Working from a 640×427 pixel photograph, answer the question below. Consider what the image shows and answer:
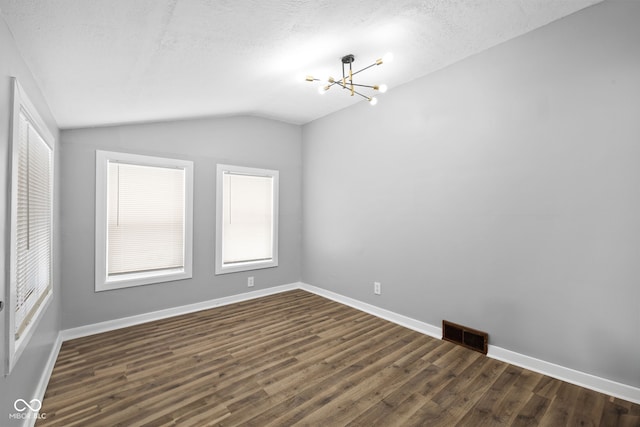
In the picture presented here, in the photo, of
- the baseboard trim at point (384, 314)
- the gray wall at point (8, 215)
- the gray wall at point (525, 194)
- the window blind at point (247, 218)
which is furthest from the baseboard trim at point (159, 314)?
the gray wall at point (525, 194)

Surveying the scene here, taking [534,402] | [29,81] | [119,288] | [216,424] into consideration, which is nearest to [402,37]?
[29,81]

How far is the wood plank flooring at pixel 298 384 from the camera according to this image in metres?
1.87

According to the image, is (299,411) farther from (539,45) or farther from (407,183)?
(539,45)

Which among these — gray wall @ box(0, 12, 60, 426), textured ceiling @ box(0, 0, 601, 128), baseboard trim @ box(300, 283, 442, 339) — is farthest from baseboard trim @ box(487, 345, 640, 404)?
gray wall @ box(0, 12, 60, 426)

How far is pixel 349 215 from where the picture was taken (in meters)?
4.11

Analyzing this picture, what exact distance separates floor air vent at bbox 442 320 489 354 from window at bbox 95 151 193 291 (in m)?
3.11

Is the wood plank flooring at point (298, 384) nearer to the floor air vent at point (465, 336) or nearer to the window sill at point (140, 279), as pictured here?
the floor air vent at point (465, 336)

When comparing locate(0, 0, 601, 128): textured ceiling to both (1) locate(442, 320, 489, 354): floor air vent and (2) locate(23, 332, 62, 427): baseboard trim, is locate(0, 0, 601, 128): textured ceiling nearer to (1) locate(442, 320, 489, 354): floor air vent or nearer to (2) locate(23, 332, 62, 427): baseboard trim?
(2) locate(23, 332, 62, 427): baseboard trim

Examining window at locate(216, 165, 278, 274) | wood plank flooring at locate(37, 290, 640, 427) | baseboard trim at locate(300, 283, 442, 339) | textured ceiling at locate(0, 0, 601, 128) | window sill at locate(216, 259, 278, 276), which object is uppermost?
textured ceiling at locate(0, 0, 601, 128)

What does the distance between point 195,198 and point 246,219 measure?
0.82m

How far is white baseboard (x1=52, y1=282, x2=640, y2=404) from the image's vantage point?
211 cm

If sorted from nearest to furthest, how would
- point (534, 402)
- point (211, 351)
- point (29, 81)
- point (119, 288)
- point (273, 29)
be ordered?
point (29, 81) < point (273, 29) < point (534, 402) < point (211, 351) < point (119, 288)

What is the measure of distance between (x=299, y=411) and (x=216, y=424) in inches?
20.5

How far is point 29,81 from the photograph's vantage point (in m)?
1.69
